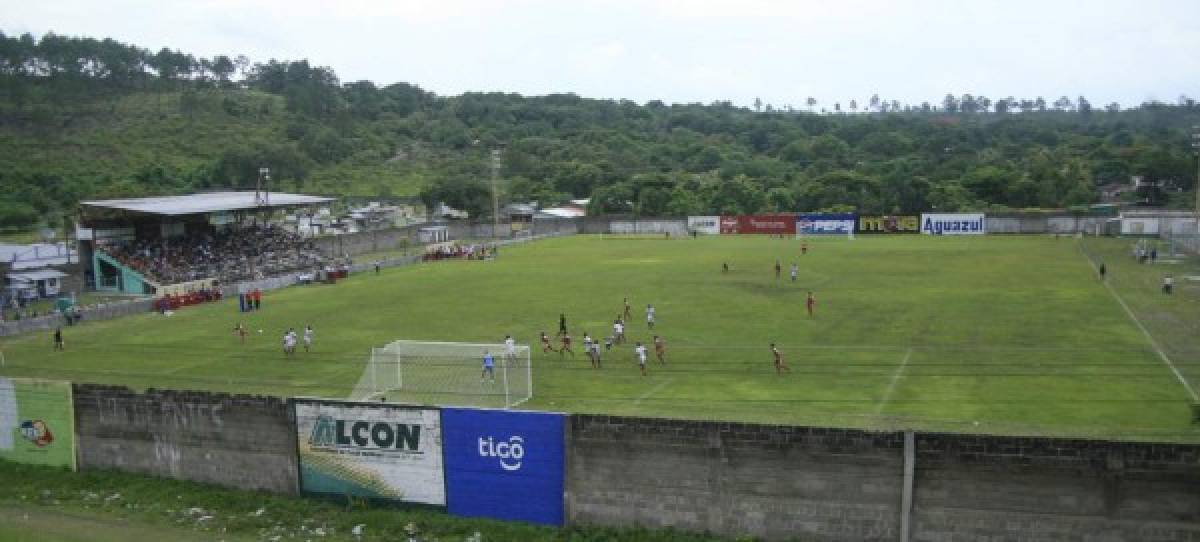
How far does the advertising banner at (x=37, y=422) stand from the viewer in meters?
21.1

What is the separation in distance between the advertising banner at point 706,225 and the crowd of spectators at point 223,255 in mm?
40042

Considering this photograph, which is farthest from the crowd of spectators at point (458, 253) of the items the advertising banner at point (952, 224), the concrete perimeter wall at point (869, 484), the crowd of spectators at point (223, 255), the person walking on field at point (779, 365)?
the concrete perimeter wall at point (869, 484)

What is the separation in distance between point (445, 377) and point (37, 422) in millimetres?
11253

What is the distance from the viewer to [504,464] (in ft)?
56.7

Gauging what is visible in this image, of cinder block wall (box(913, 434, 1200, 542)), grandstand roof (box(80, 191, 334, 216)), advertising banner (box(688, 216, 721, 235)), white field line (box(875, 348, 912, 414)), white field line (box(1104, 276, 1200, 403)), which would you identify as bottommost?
white field line (box(875, 348, 912, 414))

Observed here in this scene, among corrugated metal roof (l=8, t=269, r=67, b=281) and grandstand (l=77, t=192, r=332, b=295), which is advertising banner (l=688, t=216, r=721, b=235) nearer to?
grandstand (l=77, t=192, r=332, b=295)

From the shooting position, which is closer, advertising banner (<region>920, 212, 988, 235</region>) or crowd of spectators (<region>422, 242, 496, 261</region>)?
crowd of spectators (<region>422, 242, 496, 261</region>)

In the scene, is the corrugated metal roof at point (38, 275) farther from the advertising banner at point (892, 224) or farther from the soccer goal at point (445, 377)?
the advertising banner at point (892, 224)

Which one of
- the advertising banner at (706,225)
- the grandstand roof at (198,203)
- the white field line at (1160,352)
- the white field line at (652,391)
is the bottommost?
the white field line at (652,391)

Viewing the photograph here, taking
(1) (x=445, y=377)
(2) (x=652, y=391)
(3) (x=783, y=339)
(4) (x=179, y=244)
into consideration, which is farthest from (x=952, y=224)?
(1) (x=445, y=377)

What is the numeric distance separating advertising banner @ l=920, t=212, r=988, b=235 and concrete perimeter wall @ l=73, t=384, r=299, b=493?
76403 millimetres

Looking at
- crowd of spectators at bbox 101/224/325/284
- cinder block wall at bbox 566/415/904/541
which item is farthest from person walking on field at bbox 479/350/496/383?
crowd of spectators at bbox 101/224/325/284

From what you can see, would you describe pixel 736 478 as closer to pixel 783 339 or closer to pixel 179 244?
pixel 783 339

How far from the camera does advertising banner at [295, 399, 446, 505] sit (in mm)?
17812
